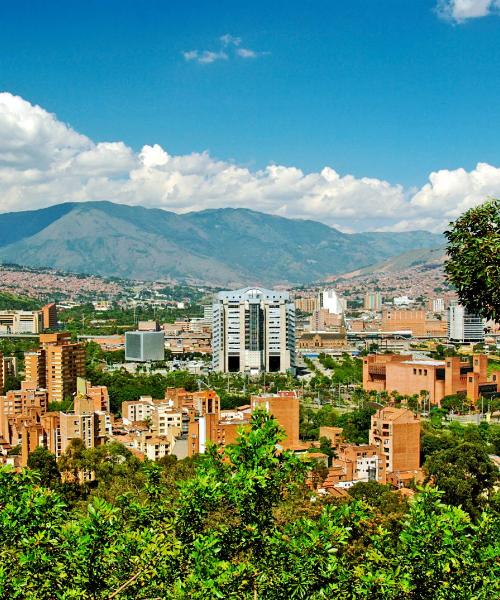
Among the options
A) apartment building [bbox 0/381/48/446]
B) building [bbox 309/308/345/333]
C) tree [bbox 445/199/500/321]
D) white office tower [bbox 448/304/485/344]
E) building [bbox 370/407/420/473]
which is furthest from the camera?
building [bbox 309/308/345/333]

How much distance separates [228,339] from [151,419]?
1239cm

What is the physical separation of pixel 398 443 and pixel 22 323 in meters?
38.2

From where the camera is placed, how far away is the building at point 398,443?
1422 centimetres

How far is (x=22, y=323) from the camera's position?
48.4m

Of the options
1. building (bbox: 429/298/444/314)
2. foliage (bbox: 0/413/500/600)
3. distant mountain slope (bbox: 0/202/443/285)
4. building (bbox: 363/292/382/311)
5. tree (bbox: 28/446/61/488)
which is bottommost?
tree (bbox: 28/446/61/488)

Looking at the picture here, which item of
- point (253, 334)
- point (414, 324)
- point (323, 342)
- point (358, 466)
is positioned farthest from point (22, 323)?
point (358, 466)

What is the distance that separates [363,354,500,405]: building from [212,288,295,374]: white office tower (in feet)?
20.3

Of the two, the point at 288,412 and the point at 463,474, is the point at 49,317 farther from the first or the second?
the point at 463,474

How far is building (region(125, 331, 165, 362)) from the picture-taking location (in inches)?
1442

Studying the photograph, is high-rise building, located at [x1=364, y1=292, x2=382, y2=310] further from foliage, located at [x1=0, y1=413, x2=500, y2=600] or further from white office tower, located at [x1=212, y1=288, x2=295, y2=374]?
foliage, located at [x1=0, y1=413, x2=500, y2=600]

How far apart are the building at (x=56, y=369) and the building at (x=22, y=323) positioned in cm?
2573

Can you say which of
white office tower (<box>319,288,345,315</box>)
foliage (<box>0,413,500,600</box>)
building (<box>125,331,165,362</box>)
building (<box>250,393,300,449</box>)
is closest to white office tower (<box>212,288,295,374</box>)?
building (<box>125,331,165,362</box>)

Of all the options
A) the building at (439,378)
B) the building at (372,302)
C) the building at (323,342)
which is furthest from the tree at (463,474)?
the building at (372,302)

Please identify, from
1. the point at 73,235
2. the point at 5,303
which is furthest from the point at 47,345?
the point at 73,235
